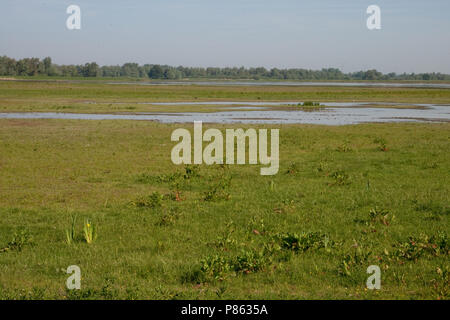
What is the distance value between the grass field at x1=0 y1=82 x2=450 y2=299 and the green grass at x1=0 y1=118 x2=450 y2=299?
1.4 inches

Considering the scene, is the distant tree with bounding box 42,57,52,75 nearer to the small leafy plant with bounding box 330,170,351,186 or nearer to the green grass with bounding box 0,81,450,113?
the green grass with bounding box 0,81,450,113

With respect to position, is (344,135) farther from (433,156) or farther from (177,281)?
(177,281)

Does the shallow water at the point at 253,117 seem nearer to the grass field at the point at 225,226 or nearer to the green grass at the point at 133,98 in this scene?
the green grass at the point at 133,98

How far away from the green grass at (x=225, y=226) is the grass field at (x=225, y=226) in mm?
35

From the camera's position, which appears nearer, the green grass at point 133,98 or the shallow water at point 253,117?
the shallow water at point 253,117

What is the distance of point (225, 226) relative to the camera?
35.1 feet

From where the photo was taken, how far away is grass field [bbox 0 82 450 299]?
7398mm

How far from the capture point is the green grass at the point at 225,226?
7406mm

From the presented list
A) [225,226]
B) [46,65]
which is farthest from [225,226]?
[46,65]

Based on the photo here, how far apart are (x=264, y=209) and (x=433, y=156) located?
466 inches

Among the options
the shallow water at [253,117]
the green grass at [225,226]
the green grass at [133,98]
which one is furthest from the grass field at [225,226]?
the green grass at [133,98]

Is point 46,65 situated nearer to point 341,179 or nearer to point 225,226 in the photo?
point 341,179

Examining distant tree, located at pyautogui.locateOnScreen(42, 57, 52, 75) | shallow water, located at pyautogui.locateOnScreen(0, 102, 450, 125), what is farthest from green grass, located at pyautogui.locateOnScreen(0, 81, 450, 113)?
distant tree, located at pyautogui.locateOnScreen(42, 57, 52, 75)
